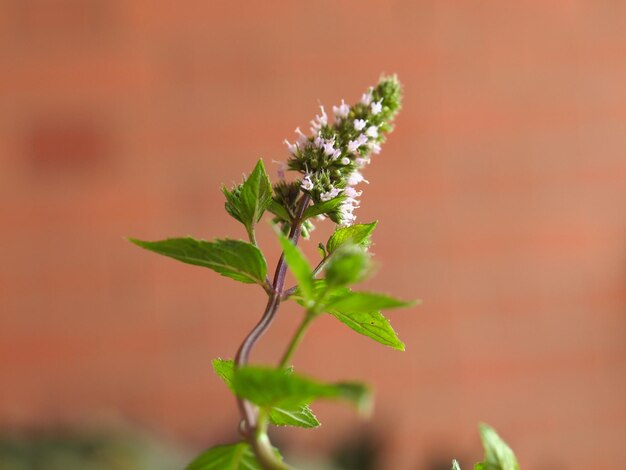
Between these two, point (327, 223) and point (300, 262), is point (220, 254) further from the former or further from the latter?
point (327, 223)

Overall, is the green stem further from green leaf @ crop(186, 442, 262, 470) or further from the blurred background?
the blurred background

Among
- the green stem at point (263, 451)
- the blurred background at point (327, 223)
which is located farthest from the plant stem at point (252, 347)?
the blurred background at point (327, 223)

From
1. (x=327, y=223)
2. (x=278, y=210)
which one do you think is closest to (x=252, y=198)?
(x=278, y=210)

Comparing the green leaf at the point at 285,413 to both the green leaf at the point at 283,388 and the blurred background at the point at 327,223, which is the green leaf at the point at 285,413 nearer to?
the green leaf at the point at 283,388

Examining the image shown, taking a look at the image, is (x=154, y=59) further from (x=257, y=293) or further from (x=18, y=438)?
(x=18, y=438)

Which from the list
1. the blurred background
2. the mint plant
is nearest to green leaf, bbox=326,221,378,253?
the mint plant
